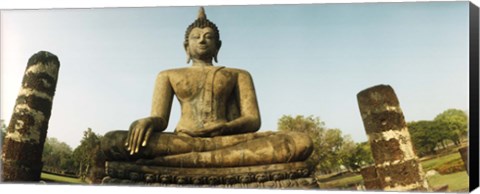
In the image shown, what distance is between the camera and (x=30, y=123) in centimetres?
1234

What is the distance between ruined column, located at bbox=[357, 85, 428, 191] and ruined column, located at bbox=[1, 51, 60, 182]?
4466 mm

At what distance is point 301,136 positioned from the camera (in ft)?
35.6

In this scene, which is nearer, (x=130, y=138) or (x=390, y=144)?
(x=130, y=138)

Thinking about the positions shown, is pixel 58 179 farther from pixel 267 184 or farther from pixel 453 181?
pixel 453 181

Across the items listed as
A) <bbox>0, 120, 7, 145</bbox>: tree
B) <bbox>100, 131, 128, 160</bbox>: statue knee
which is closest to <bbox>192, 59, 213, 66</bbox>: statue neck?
<bbox>100, 131, 128, 160</bbox>: statue knee

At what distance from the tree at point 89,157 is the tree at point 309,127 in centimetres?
263

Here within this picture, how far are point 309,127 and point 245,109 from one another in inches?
38.7

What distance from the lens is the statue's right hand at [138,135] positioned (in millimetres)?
10758

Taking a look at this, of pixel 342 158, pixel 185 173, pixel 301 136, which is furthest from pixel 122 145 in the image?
pixel 342 158

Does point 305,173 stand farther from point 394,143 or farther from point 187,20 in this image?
point 187,20

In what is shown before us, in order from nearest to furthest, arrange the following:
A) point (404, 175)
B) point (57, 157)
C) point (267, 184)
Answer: point (267, 184), point (404, 175), point (57, 157)

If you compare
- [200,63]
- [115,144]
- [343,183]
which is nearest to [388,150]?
[343,183]

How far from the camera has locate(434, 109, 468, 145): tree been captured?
10805 mm

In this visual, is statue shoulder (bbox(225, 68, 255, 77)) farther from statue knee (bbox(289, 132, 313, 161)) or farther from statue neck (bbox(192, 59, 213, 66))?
statue knee (bbox(289, 132, 313, 161))
